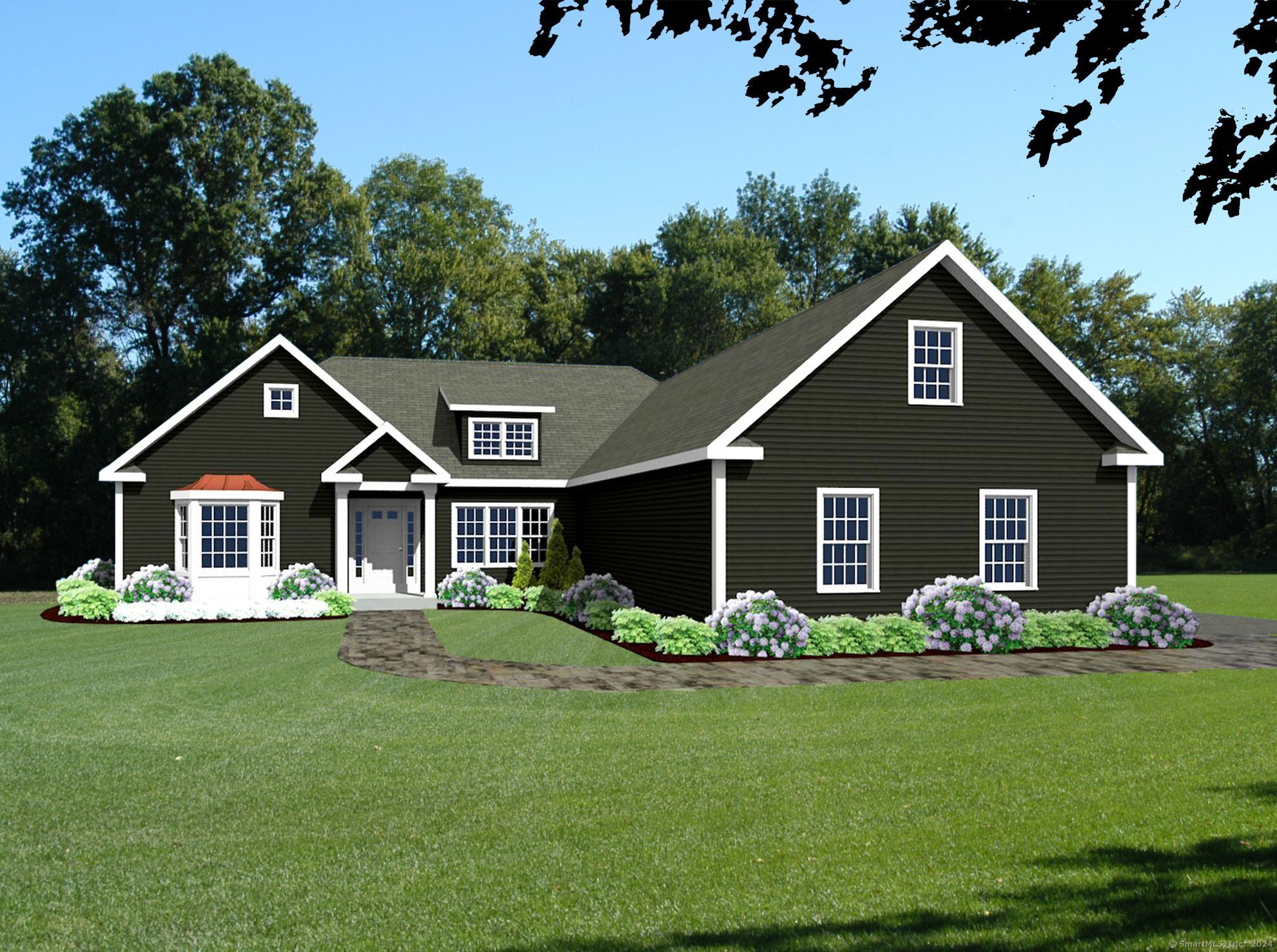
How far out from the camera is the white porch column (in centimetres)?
2770

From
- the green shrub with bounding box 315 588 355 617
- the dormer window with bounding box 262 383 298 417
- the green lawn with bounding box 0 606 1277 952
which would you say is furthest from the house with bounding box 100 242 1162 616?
the green lawn with bounding box 0 606 1277 952

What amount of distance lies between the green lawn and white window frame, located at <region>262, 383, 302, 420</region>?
49.4ft

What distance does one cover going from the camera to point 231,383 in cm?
2781

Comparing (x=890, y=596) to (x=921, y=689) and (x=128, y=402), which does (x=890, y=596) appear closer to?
(x=921, y=689)

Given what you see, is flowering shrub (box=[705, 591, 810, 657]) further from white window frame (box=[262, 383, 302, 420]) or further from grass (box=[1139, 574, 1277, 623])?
white window frame (box=[262, 383, 302, 420])

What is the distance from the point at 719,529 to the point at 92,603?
1517cm

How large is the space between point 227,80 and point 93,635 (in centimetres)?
3333

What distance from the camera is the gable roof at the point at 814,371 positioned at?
19.4 m

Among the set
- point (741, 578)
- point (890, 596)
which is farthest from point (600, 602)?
point (890, 596)

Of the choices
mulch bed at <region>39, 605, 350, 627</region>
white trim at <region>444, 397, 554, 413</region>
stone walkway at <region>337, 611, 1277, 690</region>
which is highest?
white trim at <region>444, 397, 554, 413</region>

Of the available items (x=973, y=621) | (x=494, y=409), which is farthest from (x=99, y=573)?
(x=973, y=621)

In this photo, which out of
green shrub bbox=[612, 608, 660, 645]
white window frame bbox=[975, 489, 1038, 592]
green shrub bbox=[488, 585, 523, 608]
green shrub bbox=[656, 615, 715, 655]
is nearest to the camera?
green shrub bbox=[656, 615, 715, 655]

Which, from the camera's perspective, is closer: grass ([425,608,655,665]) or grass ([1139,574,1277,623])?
grass ([425,608,655,665])

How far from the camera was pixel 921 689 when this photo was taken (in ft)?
46.6
